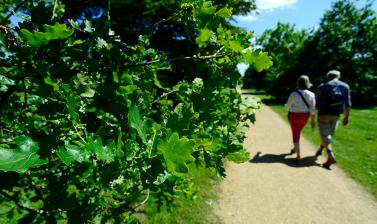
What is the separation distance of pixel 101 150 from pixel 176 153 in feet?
0.89

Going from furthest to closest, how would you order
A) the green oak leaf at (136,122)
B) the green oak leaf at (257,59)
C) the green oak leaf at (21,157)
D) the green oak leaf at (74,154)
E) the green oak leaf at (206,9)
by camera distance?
the green oak leaf at (257,59) → the green oak leaf at (206,9) → the green oak leaf at (136,122) → the green oak leaf at (74,154) → the green oak leaf at (21,157)

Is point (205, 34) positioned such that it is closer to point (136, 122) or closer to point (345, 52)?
point (136, 122)

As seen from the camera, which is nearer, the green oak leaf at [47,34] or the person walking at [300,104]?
the green oak leaf at [47,34]

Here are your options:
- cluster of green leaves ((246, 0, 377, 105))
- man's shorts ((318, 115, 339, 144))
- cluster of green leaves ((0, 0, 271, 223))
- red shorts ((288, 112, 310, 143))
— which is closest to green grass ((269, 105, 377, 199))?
man's shorts ((318, 115, 339, 144))

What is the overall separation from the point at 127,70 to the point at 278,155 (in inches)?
285

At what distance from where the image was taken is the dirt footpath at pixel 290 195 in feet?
16.3

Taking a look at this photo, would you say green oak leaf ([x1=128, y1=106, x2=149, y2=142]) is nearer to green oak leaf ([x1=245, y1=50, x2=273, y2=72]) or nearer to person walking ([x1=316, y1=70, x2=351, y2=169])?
green oak leaf ([x1=245, y1=50, x2=273, y2=72])

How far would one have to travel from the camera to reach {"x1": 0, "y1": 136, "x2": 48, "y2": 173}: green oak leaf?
40.4 inches

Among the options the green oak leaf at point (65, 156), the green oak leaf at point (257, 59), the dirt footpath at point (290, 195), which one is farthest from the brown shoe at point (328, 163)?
the green oak leaf at point (65, 156)

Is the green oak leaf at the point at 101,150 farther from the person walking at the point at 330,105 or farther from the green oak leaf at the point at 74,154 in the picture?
the person walking at the point at 330,105

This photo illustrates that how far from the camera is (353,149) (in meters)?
9.13

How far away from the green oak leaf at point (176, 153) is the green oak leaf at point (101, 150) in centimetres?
21

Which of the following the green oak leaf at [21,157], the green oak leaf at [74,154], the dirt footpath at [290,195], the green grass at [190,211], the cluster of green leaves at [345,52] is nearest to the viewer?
the green oak leaf at [21,157]

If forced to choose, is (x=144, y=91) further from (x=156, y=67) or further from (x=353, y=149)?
(x=353, y=149)
